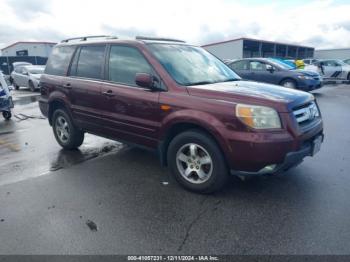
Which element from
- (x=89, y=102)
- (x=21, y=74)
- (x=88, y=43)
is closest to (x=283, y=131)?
(x=89, y=102)

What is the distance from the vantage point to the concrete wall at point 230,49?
3875 centimetres

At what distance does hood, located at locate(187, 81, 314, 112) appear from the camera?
330cm

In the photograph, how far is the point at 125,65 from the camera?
14.4 feet

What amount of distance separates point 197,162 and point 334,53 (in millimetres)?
53104

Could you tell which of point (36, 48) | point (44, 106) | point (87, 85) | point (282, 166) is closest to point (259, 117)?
point (282, 166)

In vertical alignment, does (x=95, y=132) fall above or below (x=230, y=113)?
below

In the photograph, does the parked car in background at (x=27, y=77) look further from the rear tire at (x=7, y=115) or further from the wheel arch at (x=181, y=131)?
the wheel arch at (x=181, y=131)

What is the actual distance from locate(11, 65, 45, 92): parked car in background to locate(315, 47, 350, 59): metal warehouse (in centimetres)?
4385

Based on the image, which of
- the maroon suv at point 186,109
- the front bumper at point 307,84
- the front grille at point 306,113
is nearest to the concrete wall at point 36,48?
the front bumper at point 307,84

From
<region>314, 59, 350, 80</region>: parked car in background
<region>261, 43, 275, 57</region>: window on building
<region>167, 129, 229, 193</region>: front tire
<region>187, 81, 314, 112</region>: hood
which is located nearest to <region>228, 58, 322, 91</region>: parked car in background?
<region>314, 59, 350, 80</region>: parked car in background

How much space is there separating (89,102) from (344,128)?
567 cm

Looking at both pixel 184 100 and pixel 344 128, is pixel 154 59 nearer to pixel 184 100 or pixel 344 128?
pixel 184 100

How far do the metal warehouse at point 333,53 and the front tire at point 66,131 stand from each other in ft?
161

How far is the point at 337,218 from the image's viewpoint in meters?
3.10
